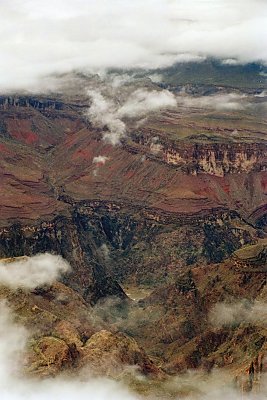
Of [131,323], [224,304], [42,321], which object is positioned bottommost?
[131,323]

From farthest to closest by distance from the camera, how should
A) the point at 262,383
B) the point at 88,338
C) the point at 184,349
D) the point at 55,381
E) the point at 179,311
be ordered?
1. the point at 179,311
2. the point at 184,349
3. the point at 88,338
4. the point at 262,383
5. the point at 55,381

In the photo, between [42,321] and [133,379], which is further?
[42,321]

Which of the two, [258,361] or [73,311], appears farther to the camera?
[73,311]

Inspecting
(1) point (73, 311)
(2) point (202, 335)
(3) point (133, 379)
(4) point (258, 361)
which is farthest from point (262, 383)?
(1) point (73, 311)

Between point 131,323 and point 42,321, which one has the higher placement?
point 42,321

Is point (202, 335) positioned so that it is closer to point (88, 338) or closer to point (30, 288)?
point (88, 338)

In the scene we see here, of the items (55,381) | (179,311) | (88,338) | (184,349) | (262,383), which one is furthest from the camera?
(179,311)

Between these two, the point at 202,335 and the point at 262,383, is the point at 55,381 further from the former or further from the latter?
the point at 202,335

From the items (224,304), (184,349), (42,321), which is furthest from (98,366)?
(224,304)

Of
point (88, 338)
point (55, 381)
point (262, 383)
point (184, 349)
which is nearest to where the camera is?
point (55, 381)
